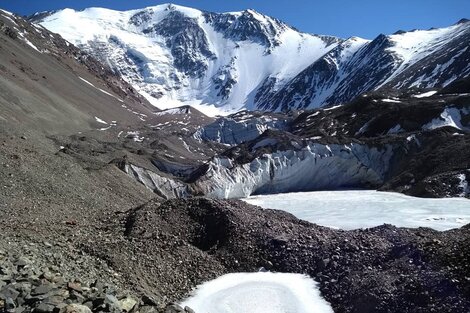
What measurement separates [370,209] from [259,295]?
1987 centimetres

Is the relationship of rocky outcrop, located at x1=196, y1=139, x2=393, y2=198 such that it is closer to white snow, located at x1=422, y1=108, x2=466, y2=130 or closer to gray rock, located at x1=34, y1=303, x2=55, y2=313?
white snow, located at x1=422, y1=108, x2=466, y2=130

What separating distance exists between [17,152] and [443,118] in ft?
150

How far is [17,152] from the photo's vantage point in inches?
1071

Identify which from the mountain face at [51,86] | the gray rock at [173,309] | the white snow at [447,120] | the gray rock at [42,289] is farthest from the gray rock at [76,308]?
the white snow at [447,120]

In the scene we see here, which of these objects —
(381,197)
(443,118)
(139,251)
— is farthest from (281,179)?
(139,251)

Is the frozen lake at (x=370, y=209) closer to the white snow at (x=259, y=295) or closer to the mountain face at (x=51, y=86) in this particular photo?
the white snow at (x=259, y=295)

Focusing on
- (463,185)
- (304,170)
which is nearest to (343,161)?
(304,170)

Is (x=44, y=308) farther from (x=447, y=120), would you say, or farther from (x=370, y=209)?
(x=447, y=120)

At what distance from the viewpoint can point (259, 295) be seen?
54.8 ft

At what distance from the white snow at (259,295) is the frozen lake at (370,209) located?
10.0 metres

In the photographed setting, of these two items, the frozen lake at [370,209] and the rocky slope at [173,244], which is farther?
the frozen lake at [370,209]

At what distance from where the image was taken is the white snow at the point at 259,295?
1584 cm

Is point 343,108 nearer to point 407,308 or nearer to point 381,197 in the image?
point 381,197

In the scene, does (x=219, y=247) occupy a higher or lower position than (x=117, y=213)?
higher
